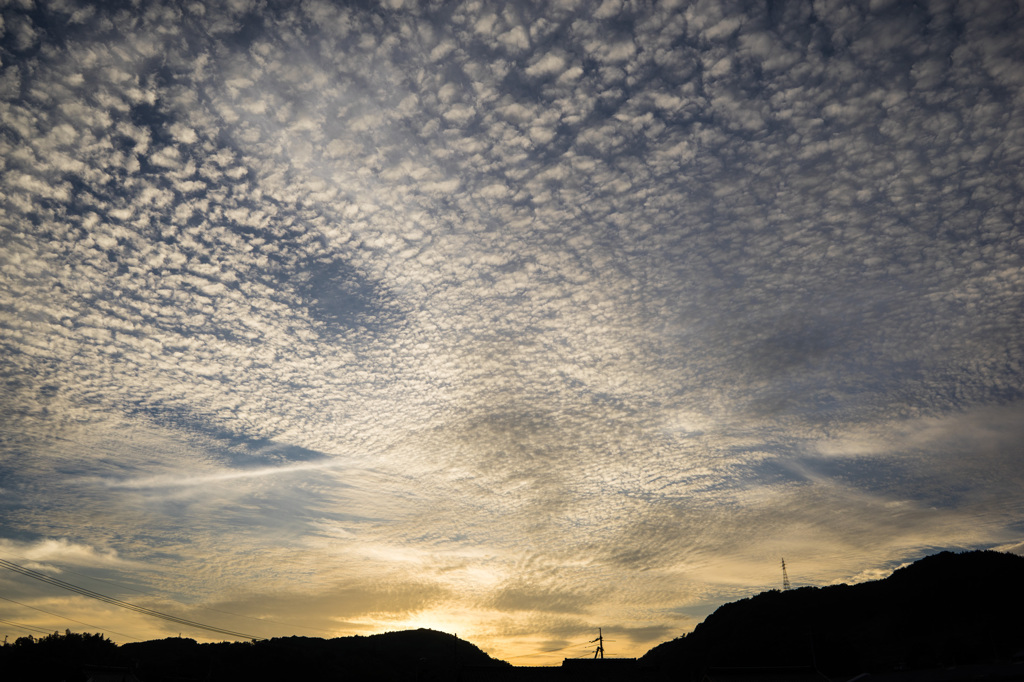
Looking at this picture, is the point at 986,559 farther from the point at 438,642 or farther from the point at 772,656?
the point at 438,642

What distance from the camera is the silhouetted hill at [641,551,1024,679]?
270 ft

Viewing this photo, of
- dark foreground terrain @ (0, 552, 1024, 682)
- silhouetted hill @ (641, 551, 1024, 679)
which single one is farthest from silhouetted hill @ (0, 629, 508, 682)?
silhouetted hill @ (641, 551, 1024, 679)

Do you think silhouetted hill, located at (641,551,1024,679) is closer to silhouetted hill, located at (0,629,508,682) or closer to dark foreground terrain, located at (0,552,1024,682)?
dark foreground terrain, located at (0,552,1024,682)

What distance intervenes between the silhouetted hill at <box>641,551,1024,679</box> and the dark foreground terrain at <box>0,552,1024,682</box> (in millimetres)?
199

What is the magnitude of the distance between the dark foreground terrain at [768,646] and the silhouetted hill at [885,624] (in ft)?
0.65

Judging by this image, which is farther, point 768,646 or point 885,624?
point 885,624

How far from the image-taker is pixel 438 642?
134875 mm

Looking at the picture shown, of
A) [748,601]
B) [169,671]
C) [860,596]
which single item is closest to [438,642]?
[169,671]

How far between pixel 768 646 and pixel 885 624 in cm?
2245

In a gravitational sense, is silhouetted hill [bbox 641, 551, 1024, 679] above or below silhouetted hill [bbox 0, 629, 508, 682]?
above

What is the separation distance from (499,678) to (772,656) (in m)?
49.6

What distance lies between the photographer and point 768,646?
301ft

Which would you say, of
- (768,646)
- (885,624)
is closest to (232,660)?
(768,646)

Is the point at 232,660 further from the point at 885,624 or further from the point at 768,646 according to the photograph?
the point at 885,624
